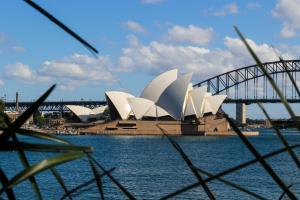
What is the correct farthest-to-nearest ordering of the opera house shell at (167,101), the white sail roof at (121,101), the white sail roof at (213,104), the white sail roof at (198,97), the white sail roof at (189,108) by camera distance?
the white sail roof at (213,104), the white sail roof at (121,101), the white sail roof at (189,108), the white sail roof at (198,97), the opera house shell at (167,101)

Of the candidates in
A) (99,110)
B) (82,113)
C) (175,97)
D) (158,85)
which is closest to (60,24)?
(175,97)

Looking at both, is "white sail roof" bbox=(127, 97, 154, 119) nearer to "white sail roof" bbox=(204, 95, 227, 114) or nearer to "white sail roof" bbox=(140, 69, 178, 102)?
"white sail roof" bbox=(140, 69, 178, 102)

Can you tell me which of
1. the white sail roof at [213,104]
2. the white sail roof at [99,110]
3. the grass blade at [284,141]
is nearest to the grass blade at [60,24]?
the grass blade at [284,141]

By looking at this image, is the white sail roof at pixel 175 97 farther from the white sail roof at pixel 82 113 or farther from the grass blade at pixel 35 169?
the grass blade at pixel 35 169

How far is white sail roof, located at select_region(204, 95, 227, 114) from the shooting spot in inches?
4063

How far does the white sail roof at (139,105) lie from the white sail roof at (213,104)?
9.25 m

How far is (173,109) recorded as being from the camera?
99.2 m

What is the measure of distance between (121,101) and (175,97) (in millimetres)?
13008

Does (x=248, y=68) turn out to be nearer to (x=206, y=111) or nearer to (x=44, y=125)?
(x=206, y=111)

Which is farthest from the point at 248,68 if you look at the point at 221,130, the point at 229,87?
the point at 221,130

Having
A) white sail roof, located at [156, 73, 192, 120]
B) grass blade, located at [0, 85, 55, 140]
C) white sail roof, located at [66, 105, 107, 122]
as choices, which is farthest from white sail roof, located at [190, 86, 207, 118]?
grass blade, located at [0, 85, 55, 140]

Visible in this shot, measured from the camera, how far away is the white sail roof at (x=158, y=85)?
Answer: 305 ft

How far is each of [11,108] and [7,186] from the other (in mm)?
154131

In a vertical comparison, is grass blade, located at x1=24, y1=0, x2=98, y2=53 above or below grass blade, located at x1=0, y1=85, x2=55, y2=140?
above
